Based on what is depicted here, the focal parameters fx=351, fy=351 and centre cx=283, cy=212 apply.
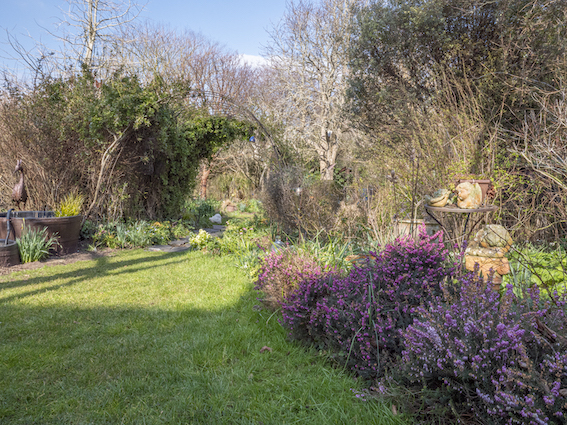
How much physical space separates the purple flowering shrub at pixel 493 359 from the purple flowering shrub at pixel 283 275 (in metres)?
1.32

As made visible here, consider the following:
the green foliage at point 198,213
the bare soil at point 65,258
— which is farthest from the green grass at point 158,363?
the green foliage at point 198,213

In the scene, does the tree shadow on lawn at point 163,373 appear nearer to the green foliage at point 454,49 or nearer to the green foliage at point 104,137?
the green foliage at point 104,137

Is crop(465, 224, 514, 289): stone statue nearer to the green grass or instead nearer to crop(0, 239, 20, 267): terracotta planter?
the green grass

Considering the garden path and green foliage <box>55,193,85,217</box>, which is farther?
the garden path

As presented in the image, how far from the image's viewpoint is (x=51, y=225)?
5.98 meters

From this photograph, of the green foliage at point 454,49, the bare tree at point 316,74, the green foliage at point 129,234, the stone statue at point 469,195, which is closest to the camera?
the stone statue at point 469,195

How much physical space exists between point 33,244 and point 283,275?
444cm

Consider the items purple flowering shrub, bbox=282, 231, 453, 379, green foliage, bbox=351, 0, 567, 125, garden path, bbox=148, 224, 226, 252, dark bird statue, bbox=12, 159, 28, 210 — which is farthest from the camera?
garden path, bbox=148, 224, 226, 252

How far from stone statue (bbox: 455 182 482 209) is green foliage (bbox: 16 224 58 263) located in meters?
5.97

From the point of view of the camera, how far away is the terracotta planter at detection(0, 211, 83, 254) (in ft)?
19.0

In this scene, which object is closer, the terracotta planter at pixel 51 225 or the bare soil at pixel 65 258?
the bare soil at pixel 65 258

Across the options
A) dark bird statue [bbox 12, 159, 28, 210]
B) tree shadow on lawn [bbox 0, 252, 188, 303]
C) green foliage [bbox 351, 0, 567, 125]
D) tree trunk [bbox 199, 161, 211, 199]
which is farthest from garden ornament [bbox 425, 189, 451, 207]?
tree trunk [bbox 199, 161, 211, 199]

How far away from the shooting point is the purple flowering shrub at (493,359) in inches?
56.4

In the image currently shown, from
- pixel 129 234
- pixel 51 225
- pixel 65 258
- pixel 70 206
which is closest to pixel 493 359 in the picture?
pixel 65 258
